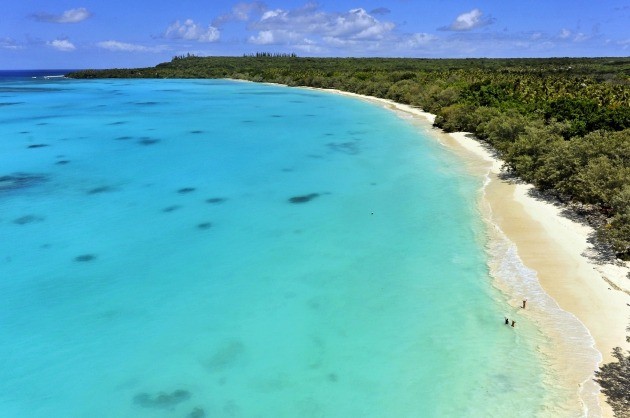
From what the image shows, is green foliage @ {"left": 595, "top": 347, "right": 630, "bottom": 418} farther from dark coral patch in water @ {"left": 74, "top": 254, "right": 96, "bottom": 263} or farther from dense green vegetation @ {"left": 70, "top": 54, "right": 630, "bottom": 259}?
dark coral patch in water @ {"left": 74, "top": 254, "right": 96, "bottom": 263}

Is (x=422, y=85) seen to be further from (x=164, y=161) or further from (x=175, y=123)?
(x=164, y=161)

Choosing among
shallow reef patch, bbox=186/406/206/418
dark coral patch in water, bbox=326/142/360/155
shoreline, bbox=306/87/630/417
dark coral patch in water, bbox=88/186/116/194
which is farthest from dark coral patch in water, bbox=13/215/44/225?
dark coral patch in water, bbox=326/142/360/155

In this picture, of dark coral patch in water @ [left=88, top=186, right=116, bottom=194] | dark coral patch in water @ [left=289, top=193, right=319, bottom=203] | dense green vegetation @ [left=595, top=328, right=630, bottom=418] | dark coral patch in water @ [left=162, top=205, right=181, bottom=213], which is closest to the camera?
dense green vegetation @ [left=595, top=328, right=630, bottom=418]

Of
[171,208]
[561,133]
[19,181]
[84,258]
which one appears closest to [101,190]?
[171,208]

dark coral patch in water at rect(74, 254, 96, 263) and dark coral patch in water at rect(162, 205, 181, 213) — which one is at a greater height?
dark coral patch in water at rect(162, 205, 181, 213)

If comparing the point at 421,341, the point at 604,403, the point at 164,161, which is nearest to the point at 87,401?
the point at 421,341

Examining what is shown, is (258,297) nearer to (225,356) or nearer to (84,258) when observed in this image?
(225,356)
